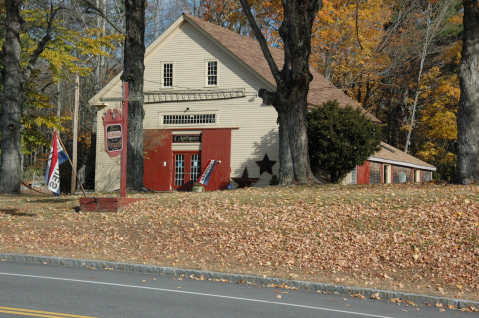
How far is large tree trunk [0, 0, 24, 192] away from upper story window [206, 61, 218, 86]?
10437mm

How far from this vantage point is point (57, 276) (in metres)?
10.8

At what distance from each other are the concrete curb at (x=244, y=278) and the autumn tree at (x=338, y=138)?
54.8 ft

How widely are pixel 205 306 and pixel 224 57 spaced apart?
79.9ft

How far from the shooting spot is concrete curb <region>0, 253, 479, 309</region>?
9.66 m

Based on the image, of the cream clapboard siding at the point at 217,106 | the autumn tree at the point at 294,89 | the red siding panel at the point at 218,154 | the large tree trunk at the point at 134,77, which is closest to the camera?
the autumn tree at the point at 294,89

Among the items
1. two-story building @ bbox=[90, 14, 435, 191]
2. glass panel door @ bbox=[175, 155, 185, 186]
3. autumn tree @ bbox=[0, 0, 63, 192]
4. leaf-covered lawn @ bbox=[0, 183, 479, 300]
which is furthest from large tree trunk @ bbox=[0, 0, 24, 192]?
glass panel door @ bbox=[175, 155, 185, 186]

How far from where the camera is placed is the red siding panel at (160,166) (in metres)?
32.2

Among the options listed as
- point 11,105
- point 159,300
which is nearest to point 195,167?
point 11,105

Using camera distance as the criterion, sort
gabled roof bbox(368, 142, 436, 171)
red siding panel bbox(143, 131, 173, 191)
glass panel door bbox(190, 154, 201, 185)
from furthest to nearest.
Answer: gabled roof bbox(368, 142, 436, 171) → red siding panel bbox(143, 131, 173, 191) → glass panel door bbox(190, 154, 201, 185)

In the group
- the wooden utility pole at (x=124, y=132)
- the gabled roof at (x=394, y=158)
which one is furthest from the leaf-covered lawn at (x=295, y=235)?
the gabled roof at (x=394, y=158)

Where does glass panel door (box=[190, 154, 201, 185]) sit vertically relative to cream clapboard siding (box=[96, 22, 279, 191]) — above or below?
below

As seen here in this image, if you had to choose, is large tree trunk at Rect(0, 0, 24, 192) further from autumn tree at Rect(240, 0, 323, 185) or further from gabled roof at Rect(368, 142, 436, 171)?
gabled roof at Rect(368, 142, 436, 171)

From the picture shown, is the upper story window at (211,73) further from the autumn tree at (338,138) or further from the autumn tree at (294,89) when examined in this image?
the autumn tree at (294,89)

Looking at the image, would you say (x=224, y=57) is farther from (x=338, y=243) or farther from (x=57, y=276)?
(x=57, y=276)
